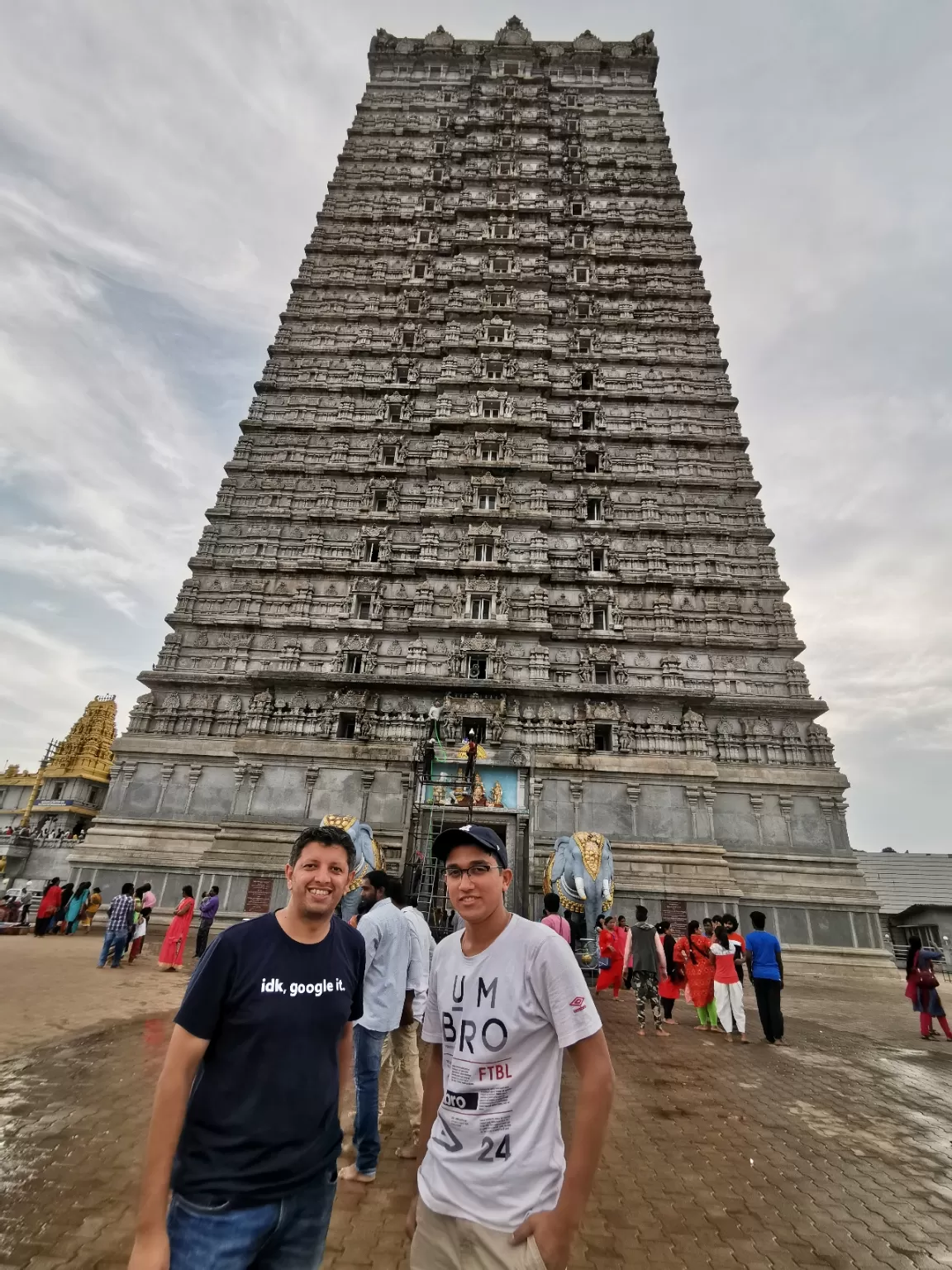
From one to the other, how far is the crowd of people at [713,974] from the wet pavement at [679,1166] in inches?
42.1

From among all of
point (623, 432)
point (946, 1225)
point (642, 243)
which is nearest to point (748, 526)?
point (623, 432)

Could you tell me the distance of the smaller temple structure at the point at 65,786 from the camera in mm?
42250

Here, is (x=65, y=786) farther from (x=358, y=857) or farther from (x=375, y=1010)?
(x=375, y=1010)

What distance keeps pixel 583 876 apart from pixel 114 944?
10875mm

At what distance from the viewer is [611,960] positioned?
519 inches

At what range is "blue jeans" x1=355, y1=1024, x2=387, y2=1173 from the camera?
4.66 metres

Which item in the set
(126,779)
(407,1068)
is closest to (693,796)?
(407,1068)

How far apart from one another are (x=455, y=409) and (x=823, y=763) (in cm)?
2167

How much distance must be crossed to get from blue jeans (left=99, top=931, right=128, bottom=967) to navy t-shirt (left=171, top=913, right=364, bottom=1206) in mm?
12875

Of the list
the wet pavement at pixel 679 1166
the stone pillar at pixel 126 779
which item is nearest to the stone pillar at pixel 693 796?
the wet pavement at pixel 679 1166

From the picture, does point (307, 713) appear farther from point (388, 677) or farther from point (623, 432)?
point (623, 432)

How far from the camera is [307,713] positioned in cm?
2292

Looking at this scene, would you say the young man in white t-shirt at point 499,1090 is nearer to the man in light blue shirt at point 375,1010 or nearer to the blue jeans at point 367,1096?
the man in light blue shirt at point 375,1010

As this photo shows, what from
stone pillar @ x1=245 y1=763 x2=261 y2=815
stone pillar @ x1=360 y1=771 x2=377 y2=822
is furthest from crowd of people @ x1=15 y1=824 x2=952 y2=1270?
stone pillar @ x1=245 y1=763 x2=261 y2=815
